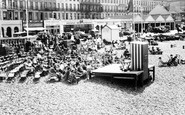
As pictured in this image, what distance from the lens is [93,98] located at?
1269cm

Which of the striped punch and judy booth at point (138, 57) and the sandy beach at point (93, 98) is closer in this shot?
the sandy beach at point (93, 98)

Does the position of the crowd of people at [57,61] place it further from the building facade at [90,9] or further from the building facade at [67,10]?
the building facade at [90,9]

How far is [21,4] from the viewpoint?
4906 cm

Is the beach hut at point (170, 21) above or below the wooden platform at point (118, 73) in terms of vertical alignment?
above

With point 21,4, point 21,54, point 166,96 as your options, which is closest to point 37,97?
point 166,96

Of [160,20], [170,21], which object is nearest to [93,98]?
[160,20]

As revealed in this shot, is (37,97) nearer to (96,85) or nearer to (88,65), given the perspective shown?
(96,85)

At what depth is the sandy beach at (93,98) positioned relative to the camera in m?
11.6

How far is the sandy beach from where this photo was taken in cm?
1161

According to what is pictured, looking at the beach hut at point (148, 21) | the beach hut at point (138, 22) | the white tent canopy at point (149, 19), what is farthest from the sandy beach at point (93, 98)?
the white tent canopy at point (149, 19)

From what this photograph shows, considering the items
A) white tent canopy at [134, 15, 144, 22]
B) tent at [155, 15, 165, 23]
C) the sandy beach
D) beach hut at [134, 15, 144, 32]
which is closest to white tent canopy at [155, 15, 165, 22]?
tent at [155, 15, 165, 23]

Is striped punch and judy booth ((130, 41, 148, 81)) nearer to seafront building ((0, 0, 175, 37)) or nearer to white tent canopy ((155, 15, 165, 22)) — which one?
seafront building ((0, 0, 175, 37))

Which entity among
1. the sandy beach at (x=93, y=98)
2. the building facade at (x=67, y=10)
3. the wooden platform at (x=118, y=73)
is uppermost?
the building facade at (x=67, y=10)

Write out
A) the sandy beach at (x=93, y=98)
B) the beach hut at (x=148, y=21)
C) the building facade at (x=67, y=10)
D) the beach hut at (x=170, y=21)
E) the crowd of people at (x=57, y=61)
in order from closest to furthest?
the sandy beach at (x=93, y=98), the crowd of people at (x=57, y=61), the building facade at (x=67, y=10), the beach hut at (x=148, y=21), the beach hut at (x=170, y=21)
